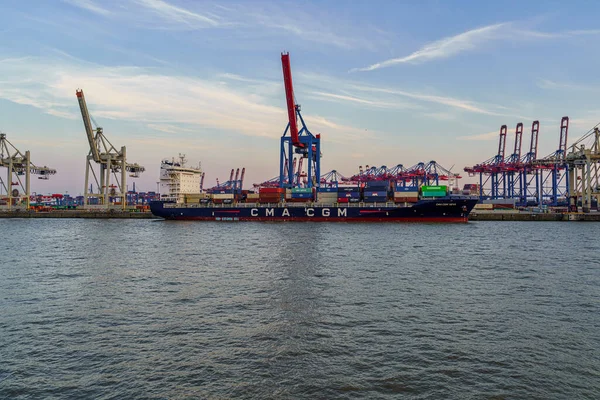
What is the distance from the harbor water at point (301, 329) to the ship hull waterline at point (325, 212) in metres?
34.1

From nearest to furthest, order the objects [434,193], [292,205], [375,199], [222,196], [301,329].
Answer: [301,329]
[434,193]
[375,199]
[292,205]
[222,196]

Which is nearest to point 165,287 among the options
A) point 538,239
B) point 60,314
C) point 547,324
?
point 60,314

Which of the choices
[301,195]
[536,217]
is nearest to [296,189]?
[301,195]

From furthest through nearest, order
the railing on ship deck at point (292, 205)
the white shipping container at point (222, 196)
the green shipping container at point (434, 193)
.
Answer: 1. the white shipping container at point (222, 196)
2. the green shipping container at point (434, 193)
3. the railing on ship deck at point (292, 205)

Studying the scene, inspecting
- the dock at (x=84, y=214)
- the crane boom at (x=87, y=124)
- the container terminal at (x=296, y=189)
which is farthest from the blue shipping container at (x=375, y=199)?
the crane boom at (x=87, y=124)

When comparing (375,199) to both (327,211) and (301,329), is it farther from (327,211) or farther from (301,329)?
(301,329)

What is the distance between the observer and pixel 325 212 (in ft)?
209

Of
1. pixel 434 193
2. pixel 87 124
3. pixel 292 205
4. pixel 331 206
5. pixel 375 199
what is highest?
pixel 87 124

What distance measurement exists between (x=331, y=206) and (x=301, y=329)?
51.4m

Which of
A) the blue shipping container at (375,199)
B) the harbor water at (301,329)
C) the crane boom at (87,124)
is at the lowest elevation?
the harbor water at (301,329)

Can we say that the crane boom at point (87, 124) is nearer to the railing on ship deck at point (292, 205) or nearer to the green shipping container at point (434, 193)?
the railing on ship deck at point (292, 205)

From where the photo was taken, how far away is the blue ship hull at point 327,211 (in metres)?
59.1

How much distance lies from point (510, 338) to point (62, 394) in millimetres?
11645

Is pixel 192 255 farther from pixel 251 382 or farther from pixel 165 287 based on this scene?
pixel 251 382
